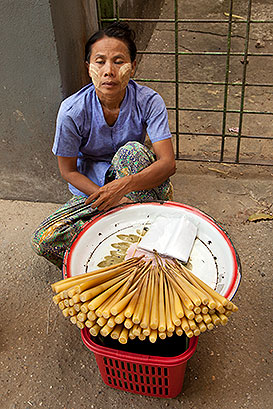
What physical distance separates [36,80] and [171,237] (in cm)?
126

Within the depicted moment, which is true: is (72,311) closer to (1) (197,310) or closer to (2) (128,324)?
(2) (128,324)

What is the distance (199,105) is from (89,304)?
293 cm

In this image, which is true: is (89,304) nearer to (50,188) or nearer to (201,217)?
(201,217)

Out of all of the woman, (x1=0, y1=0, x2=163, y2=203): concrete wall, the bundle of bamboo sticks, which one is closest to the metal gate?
(x1=0, y1=0, x2=163, y2=203): concrete wall

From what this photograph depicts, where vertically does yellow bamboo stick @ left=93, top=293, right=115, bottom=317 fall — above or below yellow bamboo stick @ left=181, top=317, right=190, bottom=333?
above

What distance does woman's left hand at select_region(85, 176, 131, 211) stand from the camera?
2.06 m

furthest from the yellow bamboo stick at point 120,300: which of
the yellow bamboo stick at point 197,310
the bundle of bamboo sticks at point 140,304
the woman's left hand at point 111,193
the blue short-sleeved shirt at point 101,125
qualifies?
the blue short-sleeved shirt at point 101,125

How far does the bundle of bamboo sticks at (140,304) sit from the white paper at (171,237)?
0.53 feet

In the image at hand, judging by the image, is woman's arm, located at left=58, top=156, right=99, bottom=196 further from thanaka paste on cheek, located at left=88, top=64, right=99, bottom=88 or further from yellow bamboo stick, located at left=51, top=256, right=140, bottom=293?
yellow bamboo stick, located at left=51, top=256, right=140, bottom=293

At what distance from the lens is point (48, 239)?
7.09 ft

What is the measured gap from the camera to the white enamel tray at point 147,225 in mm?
1680

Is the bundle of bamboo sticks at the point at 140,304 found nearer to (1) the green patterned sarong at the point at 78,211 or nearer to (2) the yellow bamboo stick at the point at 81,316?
(2) the yellow bamboo stick at the point at 81,316

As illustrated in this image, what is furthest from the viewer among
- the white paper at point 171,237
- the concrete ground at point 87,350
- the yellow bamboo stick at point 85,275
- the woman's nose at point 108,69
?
the woman's nose at point 108,69

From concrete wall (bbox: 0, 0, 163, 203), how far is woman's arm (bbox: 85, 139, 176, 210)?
698 mm
